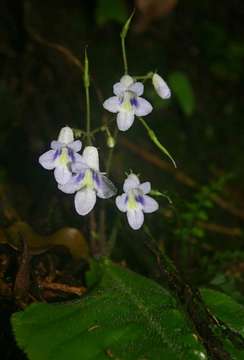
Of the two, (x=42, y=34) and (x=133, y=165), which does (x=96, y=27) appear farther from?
(x=133, y=165)

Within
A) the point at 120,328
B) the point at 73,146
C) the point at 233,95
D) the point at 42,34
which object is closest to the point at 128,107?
the point at 73,146

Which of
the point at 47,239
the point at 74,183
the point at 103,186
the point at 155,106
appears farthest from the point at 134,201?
the point at 155,106

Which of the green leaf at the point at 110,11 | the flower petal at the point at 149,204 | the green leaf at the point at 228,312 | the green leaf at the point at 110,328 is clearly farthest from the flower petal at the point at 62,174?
the green leaf at the point at 110,11

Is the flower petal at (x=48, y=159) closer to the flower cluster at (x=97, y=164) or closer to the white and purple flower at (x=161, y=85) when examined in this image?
the flower cluster at (x=97, y=164)

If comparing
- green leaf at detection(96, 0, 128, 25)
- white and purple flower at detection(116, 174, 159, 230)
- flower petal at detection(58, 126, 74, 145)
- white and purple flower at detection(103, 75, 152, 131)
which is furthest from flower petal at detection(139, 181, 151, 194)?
green leaf at detection(96, 0, 128, 25)

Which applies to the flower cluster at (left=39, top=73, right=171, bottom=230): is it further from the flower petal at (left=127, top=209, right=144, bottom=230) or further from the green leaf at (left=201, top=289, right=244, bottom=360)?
the green leaf at (left=201, top=289, right=244, bottom=360)

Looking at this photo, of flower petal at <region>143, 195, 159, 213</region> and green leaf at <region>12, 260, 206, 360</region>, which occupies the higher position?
flower petal at <region>143, 195, 159, 213</region>

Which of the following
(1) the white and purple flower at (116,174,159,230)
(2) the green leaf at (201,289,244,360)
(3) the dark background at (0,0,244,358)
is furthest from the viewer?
(3) the dark background at (0,0,244,358)
